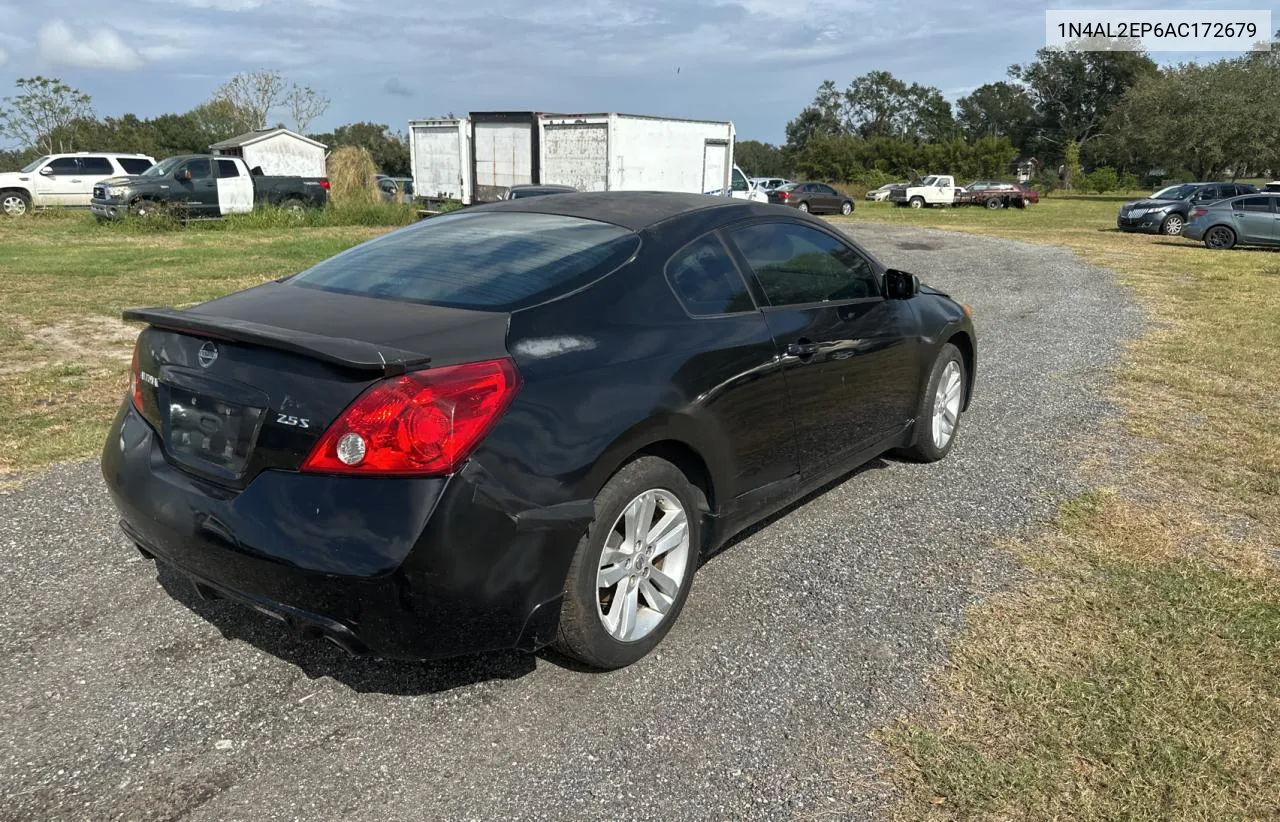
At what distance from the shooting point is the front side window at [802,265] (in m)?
3.76

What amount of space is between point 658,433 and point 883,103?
4409 inches

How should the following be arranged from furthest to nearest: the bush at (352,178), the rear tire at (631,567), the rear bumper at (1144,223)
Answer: the rear bumper at (1144,223), the bush at (352,178), the rear tire at (631,567)

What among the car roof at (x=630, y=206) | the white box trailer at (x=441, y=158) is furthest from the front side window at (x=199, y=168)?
the car roof at (x=630, y=206)

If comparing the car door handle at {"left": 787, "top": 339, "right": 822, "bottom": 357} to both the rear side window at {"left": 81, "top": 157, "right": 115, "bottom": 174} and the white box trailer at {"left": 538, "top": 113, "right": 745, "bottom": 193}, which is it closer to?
the white box trailer at {"left": 538, "top": 113, "right": 745, "bottom": 193}

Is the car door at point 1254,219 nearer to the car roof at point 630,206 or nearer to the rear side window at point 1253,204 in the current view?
the rear side window at point 1253,204

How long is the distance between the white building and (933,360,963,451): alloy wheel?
30895 mm

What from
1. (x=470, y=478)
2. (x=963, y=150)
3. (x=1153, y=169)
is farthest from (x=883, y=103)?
(x=470, y=478)

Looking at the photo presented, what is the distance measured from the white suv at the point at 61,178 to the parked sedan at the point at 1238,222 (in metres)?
27.6

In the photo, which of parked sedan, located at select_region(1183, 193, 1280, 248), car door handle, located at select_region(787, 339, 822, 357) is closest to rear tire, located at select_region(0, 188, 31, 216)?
car door handle, located at select_region(787, 339, 822, 357)

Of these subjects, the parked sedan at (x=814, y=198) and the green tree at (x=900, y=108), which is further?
the green tree at (x=900, y=108)

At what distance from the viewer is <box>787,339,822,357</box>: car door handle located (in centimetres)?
367

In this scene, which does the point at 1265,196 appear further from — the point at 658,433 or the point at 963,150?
the point at 963,150

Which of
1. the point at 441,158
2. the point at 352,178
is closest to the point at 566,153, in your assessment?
the point at 441,158

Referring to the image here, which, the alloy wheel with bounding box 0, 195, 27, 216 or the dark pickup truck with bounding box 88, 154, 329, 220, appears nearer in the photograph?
the dark pickup truck with bounding box 88, 154, 329, 220
